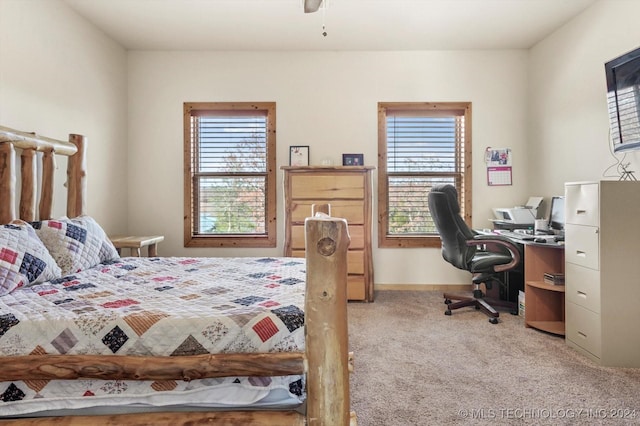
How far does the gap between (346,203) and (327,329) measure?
267 centimetres

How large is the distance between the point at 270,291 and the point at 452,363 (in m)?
1.48

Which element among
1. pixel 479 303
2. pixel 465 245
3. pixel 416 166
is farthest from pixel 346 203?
pixel 479 303

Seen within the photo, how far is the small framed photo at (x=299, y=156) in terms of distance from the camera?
161 inches

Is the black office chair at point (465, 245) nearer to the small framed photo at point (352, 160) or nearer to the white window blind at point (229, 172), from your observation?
the small framed photo at point (352, 160)

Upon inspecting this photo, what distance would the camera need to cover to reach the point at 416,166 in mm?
4230

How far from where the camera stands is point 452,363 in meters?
2.34

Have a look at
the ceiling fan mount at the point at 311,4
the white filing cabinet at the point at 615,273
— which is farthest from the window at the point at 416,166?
the ceiling fan mount at the point at 311,4

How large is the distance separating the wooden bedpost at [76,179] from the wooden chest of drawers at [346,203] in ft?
6.04

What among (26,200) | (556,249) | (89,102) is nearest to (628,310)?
(556,249)

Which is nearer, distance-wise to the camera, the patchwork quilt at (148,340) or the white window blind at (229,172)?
the patchwork quilt at (148,340)

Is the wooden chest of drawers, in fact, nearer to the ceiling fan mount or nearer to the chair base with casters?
A: the chair base with casters

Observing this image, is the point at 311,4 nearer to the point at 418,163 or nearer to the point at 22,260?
the point at 22,260

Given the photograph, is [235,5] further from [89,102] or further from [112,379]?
[112,379]

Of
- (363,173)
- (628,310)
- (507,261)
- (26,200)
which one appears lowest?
(628,310)
